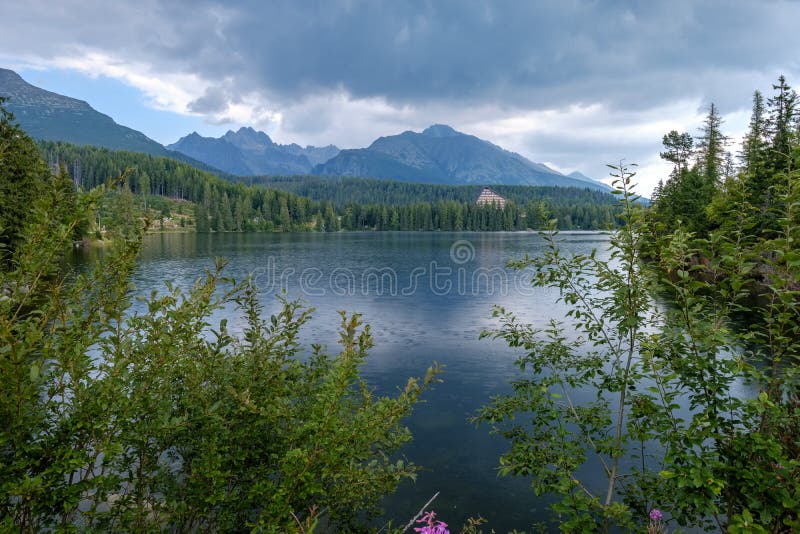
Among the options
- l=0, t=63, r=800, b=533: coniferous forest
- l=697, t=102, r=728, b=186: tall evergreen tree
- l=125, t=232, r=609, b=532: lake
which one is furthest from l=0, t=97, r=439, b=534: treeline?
l=697, t=102, r=728, b=186: tall evergreen tree

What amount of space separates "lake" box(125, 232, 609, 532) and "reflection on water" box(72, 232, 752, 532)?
0.16 ft

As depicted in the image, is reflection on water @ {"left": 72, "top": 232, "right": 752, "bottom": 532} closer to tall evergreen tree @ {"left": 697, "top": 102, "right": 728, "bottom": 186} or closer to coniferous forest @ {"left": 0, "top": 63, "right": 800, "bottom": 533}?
coniferous forest @ {"left": 0, "top": 63, "right": 800, "bottom": 533}

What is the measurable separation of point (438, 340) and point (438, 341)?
0.78 ft

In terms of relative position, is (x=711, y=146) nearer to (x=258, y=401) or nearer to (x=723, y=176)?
(x=723, y=176)

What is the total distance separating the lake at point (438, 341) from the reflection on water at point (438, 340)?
0.05 meters

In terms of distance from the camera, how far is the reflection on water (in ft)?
37.0

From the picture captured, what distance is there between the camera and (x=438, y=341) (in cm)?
2664

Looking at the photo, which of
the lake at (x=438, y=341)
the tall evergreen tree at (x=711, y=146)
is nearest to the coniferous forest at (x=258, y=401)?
the lake at (x=438, y=341)

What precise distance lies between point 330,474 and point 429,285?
143 ft

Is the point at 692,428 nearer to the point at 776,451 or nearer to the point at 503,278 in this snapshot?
the point at 776,451

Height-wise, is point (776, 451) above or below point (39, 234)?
below

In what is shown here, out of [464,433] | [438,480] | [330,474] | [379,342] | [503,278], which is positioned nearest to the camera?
[330,474]

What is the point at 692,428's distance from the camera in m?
4.67

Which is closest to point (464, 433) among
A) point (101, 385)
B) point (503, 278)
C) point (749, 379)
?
point (749, 379)
